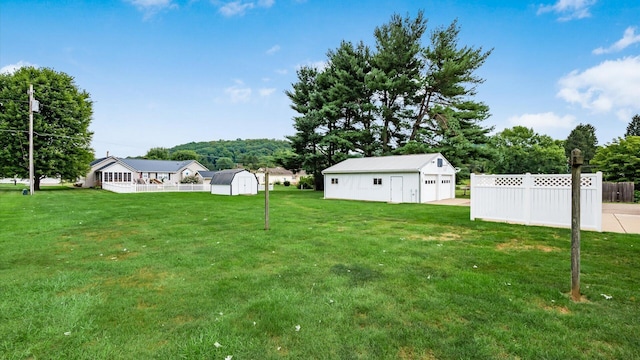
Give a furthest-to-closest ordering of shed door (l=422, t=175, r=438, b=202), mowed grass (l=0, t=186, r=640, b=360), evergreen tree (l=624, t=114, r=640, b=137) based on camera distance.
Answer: evergreen tree (l=624, t=114, r=640, b=137) < shed door (l=422, t=175, r=438, b=202) < mowed grass (l=0, t=186, r=640, b=360)

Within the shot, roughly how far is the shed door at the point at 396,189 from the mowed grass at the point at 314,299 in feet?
36.6

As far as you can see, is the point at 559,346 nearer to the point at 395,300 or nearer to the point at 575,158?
the point at 395,300

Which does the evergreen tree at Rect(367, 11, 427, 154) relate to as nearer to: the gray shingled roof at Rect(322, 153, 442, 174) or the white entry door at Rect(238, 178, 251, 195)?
the gray shingled roof at Rect(322, 153, 442, 174)

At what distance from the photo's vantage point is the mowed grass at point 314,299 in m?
2.43

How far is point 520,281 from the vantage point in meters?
3.97

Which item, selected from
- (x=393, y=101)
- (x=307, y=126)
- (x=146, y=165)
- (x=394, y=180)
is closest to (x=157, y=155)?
(x=146, y=165)

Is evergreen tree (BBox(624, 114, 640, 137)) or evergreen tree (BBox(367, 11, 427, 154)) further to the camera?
evergreen tree (BBox(624, 114, 640, 137))

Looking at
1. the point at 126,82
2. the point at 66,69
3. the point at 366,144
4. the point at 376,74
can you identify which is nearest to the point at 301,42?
the point at 376,74

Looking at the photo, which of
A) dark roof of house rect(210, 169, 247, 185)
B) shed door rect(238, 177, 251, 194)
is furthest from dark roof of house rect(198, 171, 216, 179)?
shed door rect(238, 177, 251, 194)

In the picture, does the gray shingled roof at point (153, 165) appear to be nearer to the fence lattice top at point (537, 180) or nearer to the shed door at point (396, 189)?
the shed door at point (396, 189)

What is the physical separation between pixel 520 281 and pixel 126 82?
26.8 meters

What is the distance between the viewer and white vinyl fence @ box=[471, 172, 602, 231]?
7.85 meters

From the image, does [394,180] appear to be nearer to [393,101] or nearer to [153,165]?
[393,101]

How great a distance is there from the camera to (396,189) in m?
18.0
